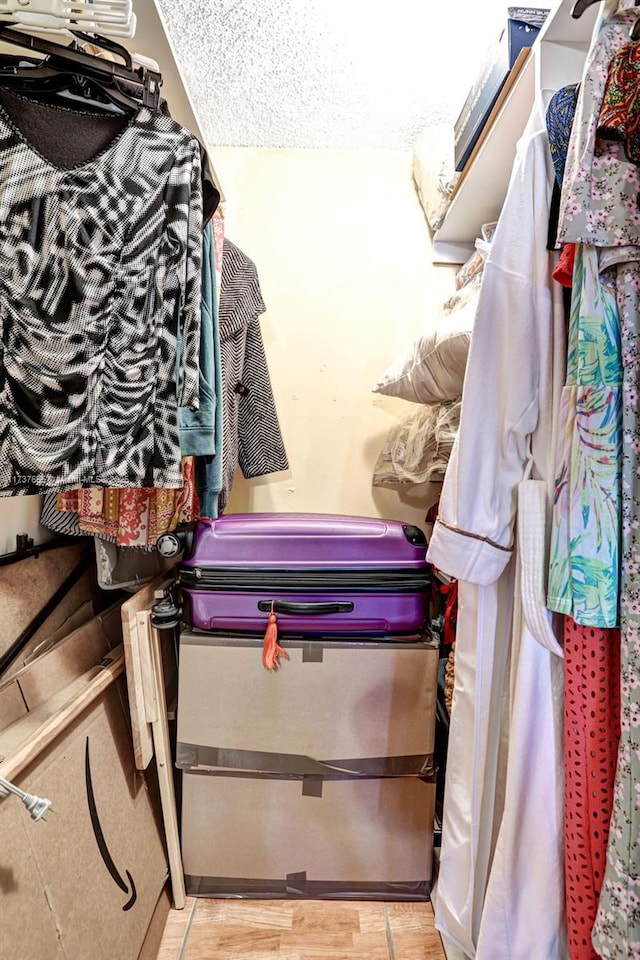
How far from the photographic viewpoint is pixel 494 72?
1091 mm

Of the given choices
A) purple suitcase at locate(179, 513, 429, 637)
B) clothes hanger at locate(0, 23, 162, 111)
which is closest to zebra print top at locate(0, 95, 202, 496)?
clothes hanger at locate(0, 23, 162, 111)

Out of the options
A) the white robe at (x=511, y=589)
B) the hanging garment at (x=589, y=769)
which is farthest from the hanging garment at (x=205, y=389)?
the hanging garment at (x=589, y=769)

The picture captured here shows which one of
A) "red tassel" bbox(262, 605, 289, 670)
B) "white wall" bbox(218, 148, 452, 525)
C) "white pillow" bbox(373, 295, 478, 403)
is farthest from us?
"white wall" bbox(218, 148, 452, 525)

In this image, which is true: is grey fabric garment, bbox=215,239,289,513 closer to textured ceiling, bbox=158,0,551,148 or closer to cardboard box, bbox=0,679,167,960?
textured ceiling, bbox=158,0,551,148

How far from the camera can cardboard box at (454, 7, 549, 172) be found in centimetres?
100

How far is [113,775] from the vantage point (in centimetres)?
111

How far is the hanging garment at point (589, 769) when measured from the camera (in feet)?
2.16

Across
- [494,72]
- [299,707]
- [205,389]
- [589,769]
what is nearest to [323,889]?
[299,707]

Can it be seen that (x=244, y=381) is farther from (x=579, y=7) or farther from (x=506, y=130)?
(x=579, y=7)

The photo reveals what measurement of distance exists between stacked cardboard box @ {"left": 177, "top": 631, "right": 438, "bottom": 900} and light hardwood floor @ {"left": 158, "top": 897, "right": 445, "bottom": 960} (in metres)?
0.04

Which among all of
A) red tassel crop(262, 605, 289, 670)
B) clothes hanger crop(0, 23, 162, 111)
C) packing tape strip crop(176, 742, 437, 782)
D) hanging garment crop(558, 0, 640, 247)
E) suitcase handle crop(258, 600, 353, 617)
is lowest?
packing tape strip crop(176, 742, 437, 782)

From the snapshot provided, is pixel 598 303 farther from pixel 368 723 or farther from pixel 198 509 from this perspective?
pixel 368 723

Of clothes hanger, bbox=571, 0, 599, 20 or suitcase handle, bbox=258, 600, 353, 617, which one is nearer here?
clothes hanger, bbox=571, 0, 599, 20

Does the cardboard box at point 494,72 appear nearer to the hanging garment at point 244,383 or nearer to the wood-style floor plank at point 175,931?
the hanging garment at point 244,383
